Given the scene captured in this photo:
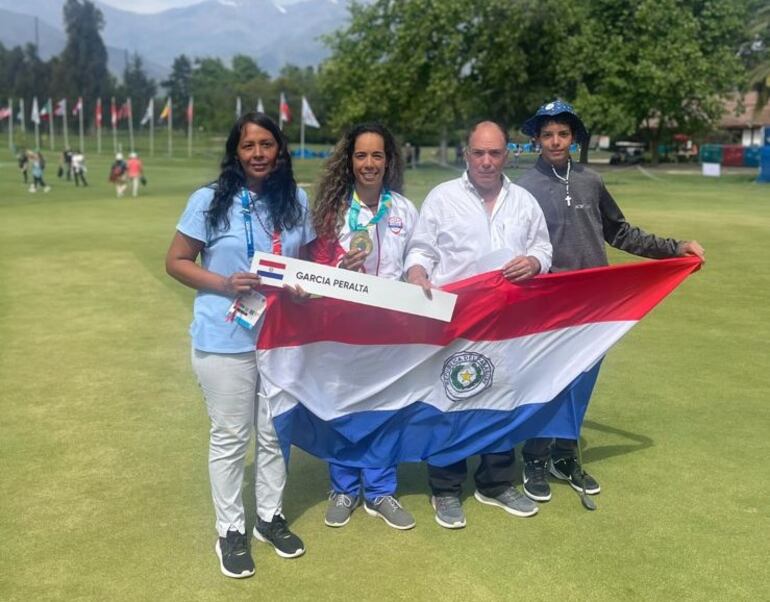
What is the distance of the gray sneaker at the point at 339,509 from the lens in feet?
13.4

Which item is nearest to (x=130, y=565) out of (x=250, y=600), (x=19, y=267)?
(x=250, y=600)

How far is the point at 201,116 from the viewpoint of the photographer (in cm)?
9875

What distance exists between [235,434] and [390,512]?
3.22 feet

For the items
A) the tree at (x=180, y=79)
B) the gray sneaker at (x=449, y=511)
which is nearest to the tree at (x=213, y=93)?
the tree at (x=180, y=79)

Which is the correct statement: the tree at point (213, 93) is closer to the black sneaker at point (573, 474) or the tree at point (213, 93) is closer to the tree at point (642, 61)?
the tree at point (642, 61)

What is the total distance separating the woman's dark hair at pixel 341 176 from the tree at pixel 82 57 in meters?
114

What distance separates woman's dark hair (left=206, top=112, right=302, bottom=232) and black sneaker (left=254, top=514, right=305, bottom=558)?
141 cm

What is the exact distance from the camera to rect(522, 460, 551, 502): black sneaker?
4.38m

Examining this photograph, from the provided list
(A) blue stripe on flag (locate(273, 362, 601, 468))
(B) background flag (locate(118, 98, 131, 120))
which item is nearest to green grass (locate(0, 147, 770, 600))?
(A) blue stripe on flag (locate(273, 362, 601, 468))

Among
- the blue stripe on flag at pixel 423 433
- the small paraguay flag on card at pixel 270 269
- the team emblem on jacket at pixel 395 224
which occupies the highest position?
the team emblem on jacket at pixel 395 224

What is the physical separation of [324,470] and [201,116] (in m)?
99.2

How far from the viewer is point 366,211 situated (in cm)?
394

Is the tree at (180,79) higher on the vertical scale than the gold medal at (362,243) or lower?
higher

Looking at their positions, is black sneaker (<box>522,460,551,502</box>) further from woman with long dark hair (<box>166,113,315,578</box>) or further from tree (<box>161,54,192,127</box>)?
tree (<box>161,54,192,127</box>)
